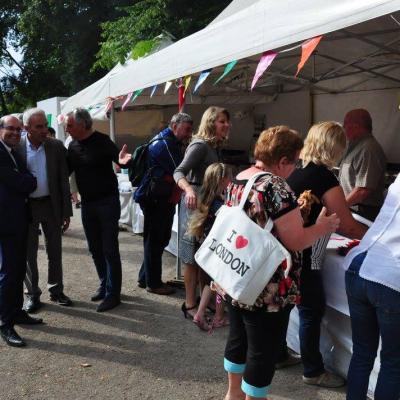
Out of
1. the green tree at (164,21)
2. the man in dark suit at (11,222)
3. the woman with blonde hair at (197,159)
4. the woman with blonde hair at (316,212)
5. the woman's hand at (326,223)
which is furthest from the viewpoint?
the green tree at (164,21)

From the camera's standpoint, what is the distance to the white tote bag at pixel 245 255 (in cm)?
213

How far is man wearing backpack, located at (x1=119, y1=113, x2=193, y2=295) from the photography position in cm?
450

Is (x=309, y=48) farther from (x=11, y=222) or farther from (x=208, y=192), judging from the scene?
(x=11, y=222)

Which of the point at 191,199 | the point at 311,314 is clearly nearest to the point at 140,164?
the point at 191,199

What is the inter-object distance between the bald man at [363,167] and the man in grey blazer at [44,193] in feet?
8.07

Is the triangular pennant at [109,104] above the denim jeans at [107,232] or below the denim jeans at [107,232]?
above

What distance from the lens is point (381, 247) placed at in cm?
215

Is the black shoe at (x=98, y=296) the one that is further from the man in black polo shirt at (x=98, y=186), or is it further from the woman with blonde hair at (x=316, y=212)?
the woman with blonde hair at (x=316, y=212)

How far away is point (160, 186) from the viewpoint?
450 centimetres

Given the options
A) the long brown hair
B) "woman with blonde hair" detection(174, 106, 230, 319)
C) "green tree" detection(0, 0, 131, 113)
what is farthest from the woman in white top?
"green tree" detection(0, 0, 131, 113)

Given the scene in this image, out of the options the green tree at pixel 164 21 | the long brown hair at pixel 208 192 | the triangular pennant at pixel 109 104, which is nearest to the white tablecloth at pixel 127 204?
the triangular pennant at pixel 109 104

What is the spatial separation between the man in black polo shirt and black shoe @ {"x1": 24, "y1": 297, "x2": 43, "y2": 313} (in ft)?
1.81

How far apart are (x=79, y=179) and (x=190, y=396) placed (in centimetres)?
217

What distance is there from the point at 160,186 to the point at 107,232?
625mm
